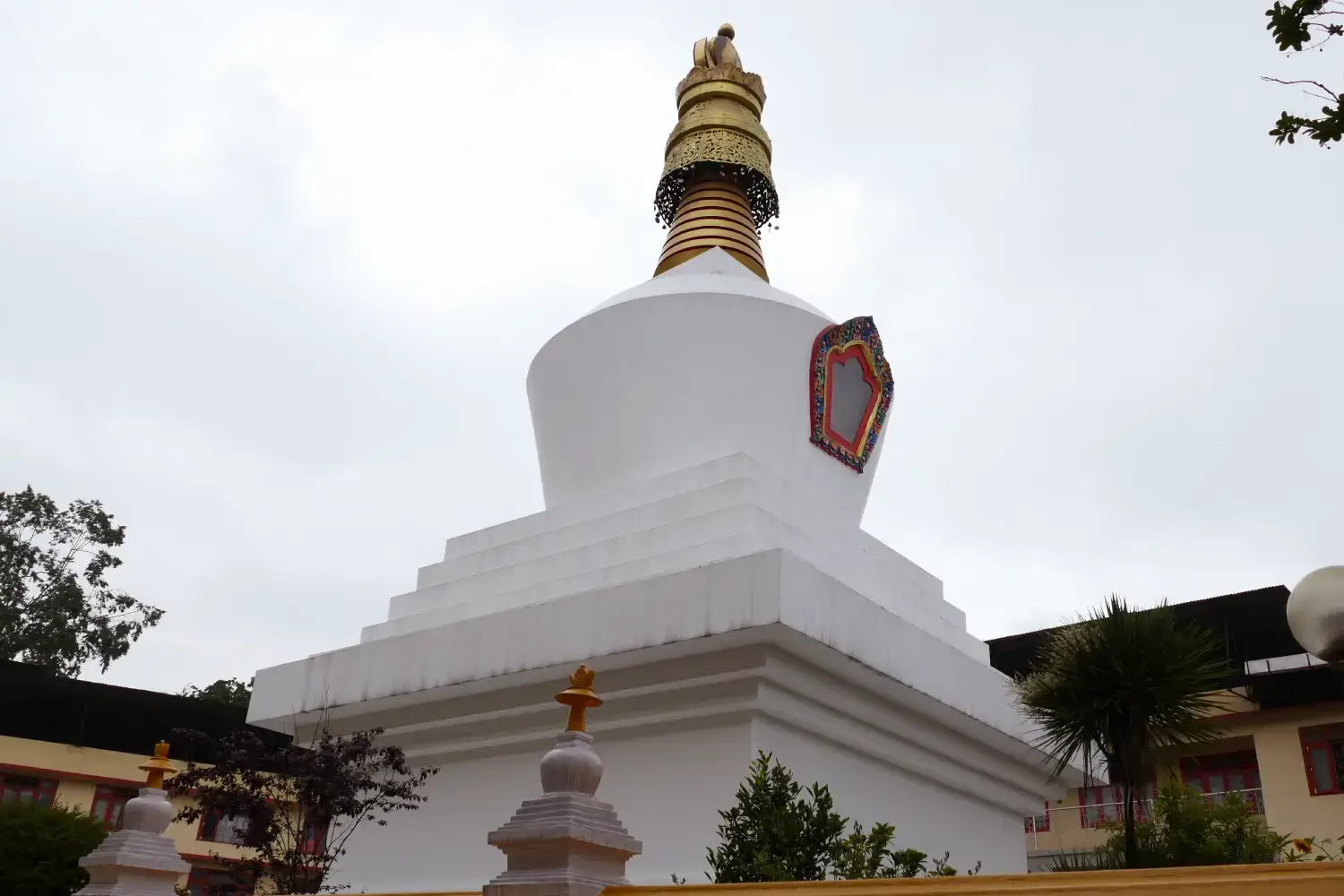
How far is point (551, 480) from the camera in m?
10.7

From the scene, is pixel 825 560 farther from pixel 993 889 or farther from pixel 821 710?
pixel 993 889

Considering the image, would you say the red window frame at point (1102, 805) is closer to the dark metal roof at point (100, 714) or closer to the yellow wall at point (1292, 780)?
the yellow wall at point (1292, 780)

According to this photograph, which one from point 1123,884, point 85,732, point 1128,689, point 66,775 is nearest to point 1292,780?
point 1128,689

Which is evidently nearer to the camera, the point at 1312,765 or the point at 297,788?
the point at 297,788

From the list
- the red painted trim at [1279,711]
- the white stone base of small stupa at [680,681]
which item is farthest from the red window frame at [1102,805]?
the white stone base of small stupa at [680,681]

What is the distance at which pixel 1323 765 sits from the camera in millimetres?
21094

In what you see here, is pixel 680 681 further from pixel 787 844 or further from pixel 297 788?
pixel 297 788

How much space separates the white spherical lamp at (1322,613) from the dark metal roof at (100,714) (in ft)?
56.1

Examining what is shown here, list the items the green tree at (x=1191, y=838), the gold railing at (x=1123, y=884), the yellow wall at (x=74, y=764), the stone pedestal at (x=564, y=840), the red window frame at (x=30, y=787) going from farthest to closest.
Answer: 1. the yellow wall at (x=74, y=764)
2. the red window frame at (x=30, y=787)
3. the green tree at (x=1191, y=838)
4. the stone pedestal at (x=564, y=840)
5. the gold railing at (x=1123, y=884)

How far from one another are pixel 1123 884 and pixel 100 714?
20579 mm

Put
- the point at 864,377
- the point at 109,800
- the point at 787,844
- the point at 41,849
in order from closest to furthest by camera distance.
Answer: the point at 787,844 < the point at 41,849 < the point at 864,377 < the point at 109,800

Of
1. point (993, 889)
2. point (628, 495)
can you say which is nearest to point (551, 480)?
point (628, 495)

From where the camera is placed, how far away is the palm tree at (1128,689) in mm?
7844

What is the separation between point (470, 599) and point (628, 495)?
1695 mm
